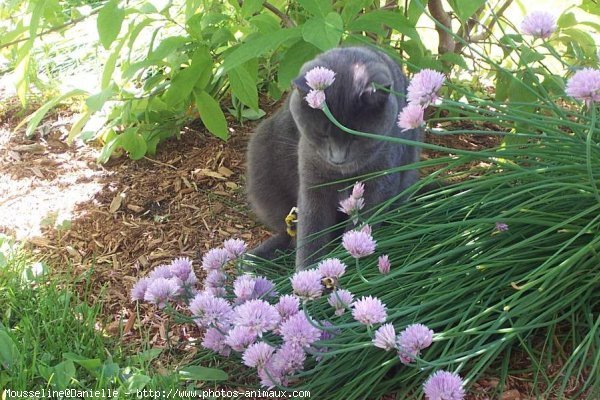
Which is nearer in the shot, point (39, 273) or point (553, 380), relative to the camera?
point (553, 380)

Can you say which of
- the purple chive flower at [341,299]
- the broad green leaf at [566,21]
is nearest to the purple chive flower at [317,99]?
the purple chive flower at [341,299]

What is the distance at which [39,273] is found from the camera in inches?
88.5

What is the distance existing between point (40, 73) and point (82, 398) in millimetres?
2718

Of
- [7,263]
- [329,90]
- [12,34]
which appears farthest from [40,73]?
[329,90]

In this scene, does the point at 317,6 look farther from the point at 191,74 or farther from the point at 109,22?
the point at 191,74

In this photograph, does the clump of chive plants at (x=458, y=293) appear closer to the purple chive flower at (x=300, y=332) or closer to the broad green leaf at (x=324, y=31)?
the purple chive flower at (x=300, y=332)

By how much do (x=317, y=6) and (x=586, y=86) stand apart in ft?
2.86

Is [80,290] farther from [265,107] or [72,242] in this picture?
[265,107]

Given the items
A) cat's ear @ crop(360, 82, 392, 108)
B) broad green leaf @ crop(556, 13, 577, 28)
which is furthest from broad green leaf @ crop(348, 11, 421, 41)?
broad green leaf @ crop(556, 13, 577, 28)

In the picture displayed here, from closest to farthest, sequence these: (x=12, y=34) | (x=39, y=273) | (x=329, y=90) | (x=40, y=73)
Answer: (x=329, y=90), (x=39, y=273), (x=12, y=34), (x=40, y=73)

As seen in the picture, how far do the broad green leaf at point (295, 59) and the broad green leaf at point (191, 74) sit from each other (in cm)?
45

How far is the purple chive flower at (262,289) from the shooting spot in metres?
1.83

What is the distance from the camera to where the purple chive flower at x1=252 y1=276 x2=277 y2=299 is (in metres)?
1.83

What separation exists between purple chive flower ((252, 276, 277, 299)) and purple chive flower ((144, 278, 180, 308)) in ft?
0.69
